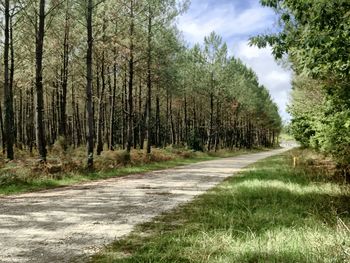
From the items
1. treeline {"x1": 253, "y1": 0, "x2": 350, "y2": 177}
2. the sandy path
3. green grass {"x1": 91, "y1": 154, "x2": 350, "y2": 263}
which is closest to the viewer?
green grass {"x1": 91, "y1": 154, "x2": 350, "y2": 263}

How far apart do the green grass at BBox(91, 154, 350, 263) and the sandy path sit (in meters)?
0.52

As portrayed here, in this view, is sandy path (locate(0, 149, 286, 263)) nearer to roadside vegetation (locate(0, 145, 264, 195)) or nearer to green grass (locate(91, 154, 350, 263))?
green grass (locate(91, 154, 350, 263))

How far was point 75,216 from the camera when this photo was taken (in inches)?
351

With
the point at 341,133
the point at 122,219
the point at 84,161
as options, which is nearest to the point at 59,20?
the point at 84,161

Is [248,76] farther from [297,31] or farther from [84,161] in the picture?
[297,31]

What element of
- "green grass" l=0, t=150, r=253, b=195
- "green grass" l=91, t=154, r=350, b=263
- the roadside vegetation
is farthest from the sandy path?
the roadside vegetation

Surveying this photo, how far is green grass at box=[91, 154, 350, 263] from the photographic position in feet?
18.2

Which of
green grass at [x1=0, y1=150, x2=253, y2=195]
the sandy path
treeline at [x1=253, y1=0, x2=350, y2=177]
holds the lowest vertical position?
the sandy path

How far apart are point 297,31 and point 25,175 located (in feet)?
Answer: 36.1

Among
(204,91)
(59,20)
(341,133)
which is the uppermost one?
(59,20)

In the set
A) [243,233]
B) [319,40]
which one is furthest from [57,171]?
[319,40]

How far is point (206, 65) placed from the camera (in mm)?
46938

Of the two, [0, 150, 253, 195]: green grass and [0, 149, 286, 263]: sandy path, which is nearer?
[0, 149, 286, 263]: sandy path

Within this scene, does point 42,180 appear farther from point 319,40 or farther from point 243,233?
point 319,40
